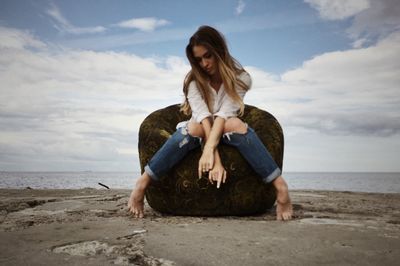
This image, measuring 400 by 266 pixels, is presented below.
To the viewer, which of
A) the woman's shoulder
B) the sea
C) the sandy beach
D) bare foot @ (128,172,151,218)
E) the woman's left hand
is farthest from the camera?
→ the sea

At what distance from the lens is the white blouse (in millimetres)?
2439

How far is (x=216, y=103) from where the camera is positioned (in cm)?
258

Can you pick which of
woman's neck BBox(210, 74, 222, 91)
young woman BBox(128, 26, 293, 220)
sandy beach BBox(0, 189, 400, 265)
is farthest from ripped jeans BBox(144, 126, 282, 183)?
woman's neck BBox(210, 74, 222, 91)

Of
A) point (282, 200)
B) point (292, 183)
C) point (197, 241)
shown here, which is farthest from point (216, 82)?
Result: point (292, 183)

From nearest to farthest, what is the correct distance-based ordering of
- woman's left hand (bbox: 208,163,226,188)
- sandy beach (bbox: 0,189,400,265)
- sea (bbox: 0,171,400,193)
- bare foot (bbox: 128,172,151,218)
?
1. sandy beach (bbox: 0,189,400,265)
2. woman's left hand (bbox: 208,163,226,188)
3. bare foot (bbox: 128,172,151,218)
4. sea (bbox: 0,171,400,193)

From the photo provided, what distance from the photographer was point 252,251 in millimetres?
1414

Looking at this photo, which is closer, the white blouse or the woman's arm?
the woman's arm

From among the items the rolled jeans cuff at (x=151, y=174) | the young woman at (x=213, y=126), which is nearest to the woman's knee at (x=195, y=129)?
the young woman at (x=213, y=126)

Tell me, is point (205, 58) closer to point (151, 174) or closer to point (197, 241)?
point (151, 174)

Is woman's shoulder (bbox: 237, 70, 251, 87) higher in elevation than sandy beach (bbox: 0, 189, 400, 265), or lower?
higher

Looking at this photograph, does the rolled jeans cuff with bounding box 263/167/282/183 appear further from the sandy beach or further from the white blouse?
the white blouse

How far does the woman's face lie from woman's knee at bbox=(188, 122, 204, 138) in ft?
1.58

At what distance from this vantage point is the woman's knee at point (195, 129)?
2.31 meters

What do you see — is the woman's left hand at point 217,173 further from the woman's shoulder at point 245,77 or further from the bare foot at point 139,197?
the woman's shoulder at point 245,77
